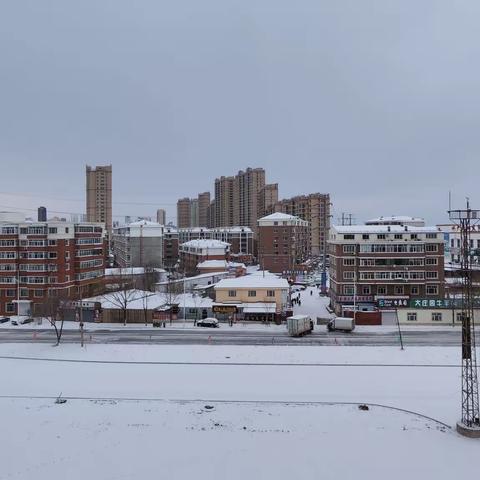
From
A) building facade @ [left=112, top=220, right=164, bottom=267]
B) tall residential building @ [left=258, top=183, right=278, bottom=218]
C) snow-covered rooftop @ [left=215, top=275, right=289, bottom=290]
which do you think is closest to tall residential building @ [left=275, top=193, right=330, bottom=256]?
tall residential building @ [left=258, top=183, right=278, bottom=218]

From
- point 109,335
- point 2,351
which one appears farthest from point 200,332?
point 2,351

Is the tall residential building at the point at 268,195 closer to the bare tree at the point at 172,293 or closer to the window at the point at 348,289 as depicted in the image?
the bare tree at the point at 172,293

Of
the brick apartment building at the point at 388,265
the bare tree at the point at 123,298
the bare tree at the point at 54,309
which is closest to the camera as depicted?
the bare tree at the point at 54,309

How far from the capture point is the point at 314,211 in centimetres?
14388

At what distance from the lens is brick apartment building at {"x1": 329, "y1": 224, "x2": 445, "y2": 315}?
175 feet

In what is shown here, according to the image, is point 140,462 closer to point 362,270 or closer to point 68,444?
point 68,444

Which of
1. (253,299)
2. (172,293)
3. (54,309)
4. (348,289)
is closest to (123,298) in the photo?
(172,293)

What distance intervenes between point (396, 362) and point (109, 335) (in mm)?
25073

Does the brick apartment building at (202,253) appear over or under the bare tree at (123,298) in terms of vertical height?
over

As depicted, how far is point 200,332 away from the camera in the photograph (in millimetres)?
43688

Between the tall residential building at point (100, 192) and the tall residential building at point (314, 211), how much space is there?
66.9 metres

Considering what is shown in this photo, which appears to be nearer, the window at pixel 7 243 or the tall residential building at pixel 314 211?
the window at pixel 7 243

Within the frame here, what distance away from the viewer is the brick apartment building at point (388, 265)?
53.2m

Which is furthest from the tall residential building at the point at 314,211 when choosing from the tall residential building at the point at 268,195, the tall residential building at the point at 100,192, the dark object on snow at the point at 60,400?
the dark object on snow at the point at 60,400
